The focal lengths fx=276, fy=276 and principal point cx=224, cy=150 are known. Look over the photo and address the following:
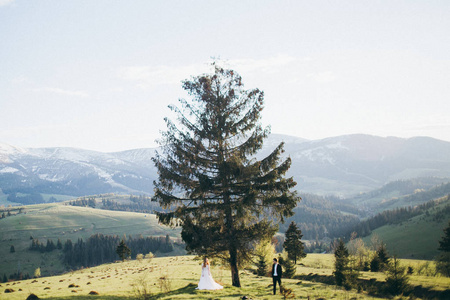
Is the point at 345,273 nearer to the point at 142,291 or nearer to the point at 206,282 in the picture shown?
the point at 206,282

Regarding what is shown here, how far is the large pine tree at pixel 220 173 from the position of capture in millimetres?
21594

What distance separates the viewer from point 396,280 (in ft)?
80.8

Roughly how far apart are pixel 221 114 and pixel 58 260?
7216 inches

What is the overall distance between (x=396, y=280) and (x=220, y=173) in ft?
61.0

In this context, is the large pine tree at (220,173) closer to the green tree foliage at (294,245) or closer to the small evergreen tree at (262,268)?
the small evergreen tree at (262,268)

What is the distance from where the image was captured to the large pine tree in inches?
850

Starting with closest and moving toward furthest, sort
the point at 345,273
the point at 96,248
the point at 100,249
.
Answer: the point at 345,273 < the point at 100,249 < the point at 96,248

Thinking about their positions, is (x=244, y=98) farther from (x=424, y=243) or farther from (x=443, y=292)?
(x=424, y=243)

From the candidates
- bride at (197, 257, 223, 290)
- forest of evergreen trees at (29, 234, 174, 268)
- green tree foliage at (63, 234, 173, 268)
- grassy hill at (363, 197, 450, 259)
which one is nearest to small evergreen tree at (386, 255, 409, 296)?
bride at (197, 257, 223, 290)

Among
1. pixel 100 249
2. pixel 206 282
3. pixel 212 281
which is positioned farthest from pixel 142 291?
pixel 100 249

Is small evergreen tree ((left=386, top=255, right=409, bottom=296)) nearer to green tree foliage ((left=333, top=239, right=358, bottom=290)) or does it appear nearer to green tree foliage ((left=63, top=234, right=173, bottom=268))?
green tree foliage ((left=333, top=239, right=358, bottom=290))

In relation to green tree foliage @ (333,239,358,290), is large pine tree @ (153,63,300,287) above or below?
above

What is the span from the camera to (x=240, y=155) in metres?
22.6

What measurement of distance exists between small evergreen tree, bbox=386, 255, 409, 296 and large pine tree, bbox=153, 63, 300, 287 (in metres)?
12.0
